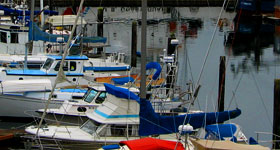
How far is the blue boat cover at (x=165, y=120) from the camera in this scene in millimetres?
20933

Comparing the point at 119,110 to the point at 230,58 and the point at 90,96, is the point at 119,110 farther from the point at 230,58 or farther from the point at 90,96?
the point at 230,58

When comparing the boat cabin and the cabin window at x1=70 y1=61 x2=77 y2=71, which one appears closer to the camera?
the boat cabin

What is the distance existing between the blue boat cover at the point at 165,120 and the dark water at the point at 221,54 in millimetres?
510

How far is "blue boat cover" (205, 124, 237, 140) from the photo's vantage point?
20875mm

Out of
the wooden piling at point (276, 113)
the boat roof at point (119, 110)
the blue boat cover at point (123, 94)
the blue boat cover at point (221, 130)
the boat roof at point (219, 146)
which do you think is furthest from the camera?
the wooden piling at point (276, 113)

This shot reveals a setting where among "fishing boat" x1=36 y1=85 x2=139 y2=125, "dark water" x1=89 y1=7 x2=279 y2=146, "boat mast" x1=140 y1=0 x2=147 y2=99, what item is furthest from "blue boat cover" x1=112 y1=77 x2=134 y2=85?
"boat mast" x1=140 y1=0 x2=147 y2=99

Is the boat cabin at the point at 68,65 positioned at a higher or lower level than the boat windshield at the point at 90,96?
higher

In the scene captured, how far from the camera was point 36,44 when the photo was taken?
42781 mm

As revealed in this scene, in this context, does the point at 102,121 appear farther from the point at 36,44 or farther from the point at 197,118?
the point at 36,44

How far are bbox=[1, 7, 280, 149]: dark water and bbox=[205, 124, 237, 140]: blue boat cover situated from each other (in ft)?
2.69

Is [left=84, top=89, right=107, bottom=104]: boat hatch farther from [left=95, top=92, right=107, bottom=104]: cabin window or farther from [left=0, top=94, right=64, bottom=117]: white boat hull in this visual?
[left=0, top=94, right=64, bottom=117]: white boat hull

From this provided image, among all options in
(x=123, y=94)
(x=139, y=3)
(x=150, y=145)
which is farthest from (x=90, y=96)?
(x=139, y=3)

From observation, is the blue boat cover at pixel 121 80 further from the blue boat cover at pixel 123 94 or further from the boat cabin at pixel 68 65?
the blue boat cover at pixel 123 94

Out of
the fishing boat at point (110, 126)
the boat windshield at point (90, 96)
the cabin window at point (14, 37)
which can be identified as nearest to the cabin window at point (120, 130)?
the fishing boat at point (110, 126)
